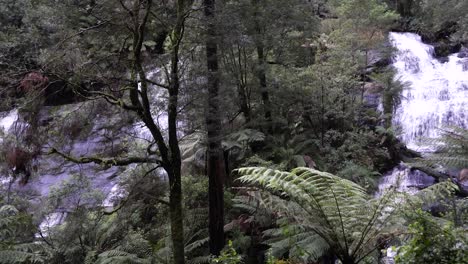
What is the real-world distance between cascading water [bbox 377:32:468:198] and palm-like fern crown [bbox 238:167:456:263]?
20.3 feet

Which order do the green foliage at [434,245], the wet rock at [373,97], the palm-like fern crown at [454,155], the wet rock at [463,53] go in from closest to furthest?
the green foliage at [434,245] < the palm-like fern crown at [454,155] < the wet rock at [373,97] < the wet rock at [463,53]

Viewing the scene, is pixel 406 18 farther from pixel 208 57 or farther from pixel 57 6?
pixel 57 6

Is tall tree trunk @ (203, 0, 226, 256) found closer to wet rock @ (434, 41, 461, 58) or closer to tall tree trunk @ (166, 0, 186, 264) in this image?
tall tree trunk @ (166, 0, 186, 264)

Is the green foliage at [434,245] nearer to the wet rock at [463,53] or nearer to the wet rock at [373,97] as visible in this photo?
the wet rock at [373,97]

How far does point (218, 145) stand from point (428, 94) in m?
9.26

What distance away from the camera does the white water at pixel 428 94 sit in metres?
11.8

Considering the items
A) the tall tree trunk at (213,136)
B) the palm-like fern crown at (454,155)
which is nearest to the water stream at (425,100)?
the palm-like fern crown at (454,155)

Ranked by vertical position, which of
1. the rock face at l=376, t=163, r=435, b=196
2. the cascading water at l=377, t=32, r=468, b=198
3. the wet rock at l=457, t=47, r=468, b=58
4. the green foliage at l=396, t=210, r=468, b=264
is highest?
the wet rock at l=457, t=47, r=468, b=58

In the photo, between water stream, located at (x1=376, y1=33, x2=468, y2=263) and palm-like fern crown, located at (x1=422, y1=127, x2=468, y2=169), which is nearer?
palm-like fern crown, located at (x1=422, y1=127, x2=468, y2=169)

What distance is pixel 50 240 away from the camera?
26.4 feet

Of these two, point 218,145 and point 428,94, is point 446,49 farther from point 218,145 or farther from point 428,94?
point 218,145

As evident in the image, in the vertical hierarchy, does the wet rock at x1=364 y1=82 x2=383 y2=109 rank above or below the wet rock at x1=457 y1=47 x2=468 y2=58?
below

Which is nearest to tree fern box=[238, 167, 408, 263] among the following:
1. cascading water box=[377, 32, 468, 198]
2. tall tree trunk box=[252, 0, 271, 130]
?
tall tree trunk box=[252, 0, 271, 130]

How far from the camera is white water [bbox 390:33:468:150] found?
38.7 feet
